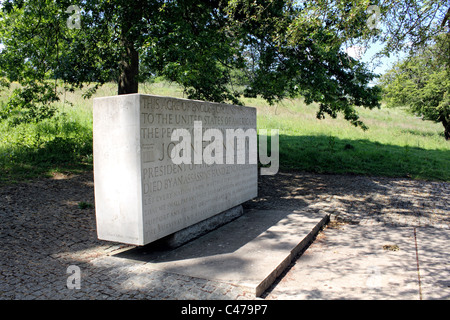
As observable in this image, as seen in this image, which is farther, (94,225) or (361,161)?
(361,161)

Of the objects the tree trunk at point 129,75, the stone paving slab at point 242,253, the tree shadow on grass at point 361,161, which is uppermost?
the tree trunk at point 129,75

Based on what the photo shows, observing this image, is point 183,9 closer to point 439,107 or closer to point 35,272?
point 35,272

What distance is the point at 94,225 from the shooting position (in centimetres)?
645

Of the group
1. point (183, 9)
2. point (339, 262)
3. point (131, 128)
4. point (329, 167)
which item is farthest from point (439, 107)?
point (131, 128)

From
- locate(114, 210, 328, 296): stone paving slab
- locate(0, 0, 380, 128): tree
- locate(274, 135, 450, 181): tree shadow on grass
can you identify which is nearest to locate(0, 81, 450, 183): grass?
locate(274, 135, 450, 181): tree shadow on grass

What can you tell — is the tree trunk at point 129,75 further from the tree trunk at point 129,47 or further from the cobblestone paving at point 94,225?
the cobblestone paving at point 94,225

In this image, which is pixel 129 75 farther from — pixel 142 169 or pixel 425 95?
pixel 425 95

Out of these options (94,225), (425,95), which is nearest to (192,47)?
(94,225)

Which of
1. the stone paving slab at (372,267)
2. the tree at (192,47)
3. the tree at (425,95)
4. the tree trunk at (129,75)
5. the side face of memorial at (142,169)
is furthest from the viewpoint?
the tree at (425,95)

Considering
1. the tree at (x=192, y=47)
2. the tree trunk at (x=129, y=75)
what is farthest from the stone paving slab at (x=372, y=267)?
the tree trunk at (x=129, y=75)

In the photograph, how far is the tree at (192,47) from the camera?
8.23 m

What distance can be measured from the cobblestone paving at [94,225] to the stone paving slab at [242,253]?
0.19m

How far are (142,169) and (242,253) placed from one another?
1.76m

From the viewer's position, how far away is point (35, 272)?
432cm
